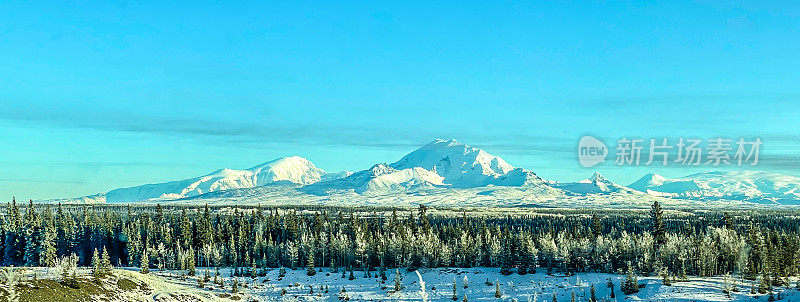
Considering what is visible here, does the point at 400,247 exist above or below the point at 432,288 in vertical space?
above

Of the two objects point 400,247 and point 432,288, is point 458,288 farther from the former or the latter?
point 400,247

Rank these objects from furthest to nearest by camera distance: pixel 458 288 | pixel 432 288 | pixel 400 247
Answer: pixel 400 247 < pixel 432 288 < pixel 458 288

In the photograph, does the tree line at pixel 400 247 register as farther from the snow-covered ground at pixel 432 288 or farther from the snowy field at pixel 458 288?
the snowy field at pixel 458 288

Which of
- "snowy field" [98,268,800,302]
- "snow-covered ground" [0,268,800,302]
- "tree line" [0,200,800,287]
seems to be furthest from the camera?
"tree line" [0,200,800,287]

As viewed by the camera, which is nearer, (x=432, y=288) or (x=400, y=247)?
(x=432, y=288)

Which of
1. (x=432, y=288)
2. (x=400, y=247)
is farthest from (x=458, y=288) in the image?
(x=400, y=247)

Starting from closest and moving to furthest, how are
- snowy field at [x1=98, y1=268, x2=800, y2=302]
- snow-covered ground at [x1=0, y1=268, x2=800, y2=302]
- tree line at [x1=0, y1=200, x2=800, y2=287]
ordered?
snow-covered ground at [x1=0, y1=268, x2=800, y2=302], snowy field at [x1=98, y1=268, x2=800, y2=302], tree line at [x1=0, y1=200, x2=800, y2=287]

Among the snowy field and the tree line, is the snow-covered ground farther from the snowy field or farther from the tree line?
the tree line

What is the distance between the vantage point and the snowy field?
307 feet

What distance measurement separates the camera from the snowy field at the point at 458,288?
93625 millimetres

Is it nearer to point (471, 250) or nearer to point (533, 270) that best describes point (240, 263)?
point (471, 250)

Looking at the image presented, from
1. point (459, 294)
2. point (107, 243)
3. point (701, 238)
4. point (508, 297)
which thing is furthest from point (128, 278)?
point (701, 238)

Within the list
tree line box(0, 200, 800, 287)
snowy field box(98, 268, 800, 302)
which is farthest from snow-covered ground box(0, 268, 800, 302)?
tree line box(0, 200, 800, 287)

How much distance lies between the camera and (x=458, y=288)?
376 feet
